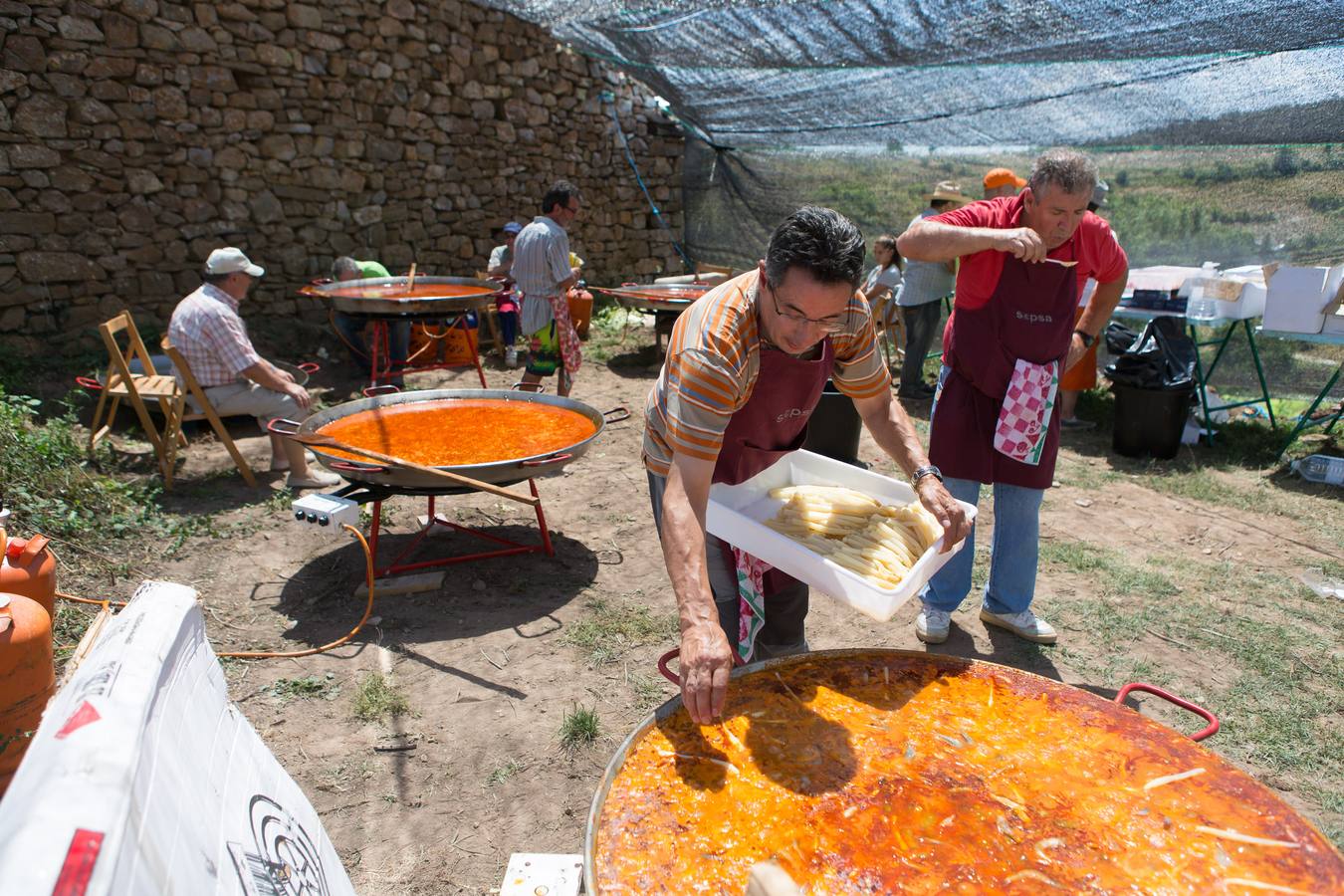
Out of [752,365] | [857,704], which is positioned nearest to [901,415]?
[752,365]

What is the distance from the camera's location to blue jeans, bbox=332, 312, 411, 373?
8172mm

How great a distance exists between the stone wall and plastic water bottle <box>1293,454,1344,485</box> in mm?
8739

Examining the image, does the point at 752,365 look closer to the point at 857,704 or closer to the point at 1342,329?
the point at 857,704

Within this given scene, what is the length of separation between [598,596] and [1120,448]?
183 inches

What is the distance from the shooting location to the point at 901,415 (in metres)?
2.44

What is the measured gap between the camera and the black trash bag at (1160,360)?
6.29 meters

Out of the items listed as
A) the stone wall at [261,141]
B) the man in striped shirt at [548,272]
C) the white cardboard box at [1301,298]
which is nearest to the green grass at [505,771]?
the man in striped shirt at [548,272]

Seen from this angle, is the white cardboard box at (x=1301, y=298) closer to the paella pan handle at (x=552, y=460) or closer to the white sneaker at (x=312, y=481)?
the paella pan handle at (x=552, y=460)

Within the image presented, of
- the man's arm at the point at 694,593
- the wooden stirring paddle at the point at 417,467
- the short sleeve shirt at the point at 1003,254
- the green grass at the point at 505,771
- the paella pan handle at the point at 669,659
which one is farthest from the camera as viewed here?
the wooden stirring paddle at the point at 417,467

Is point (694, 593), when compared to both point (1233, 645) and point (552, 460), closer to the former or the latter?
point (552, 460)

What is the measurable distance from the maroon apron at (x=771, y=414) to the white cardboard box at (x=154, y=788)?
4.09 feet

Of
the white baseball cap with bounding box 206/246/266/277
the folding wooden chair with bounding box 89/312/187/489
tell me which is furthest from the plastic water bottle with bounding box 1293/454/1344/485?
the folding wooden chair with bounding box 89/312/187/489

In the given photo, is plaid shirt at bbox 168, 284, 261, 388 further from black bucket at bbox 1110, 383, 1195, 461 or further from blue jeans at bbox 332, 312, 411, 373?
black bucket at bbox 1110, 383, 1195, 461

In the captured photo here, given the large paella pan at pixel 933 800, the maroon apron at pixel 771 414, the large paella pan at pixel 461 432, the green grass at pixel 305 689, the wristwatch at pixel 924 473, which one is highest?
the maroon apron at pixel 771 414
